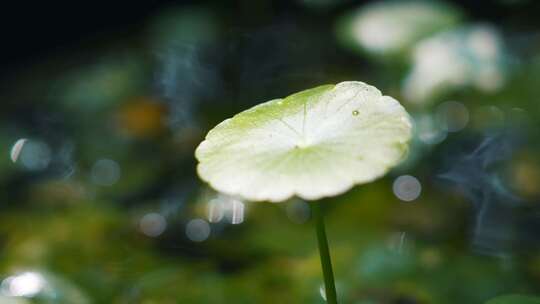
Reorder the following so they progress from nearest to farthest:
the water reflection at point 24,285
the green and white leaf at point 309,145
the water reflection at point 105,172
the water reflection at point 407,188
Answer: the green and white leaf at point 309,145 < the water reflection at point 24,285 < the water reflection at point 407,188 < the water reflection at point 105,172

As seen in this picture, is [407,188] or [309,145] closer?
[309,145]

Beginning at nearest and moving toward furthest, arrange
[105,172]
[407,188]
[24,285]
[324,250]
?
1. [324,250]
2. [24,285]
3. [407,188]
4. [105,172]

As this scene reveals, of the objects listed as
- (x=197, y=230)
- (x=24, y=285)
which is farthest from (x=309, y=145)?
(x=197, y=230)

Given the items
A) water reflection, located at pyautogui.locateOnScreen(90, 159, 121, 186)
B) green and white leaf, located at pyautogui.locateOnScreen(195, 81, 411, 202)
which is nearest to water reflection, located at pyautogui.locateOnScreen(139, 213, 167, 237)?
water reflection, located at pyautogui.locateOnScreen(90, 159, 121, 186)

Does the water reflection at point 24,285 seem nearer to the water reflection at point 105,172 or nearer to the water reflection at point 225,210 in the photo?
the water reflection at point 225,210

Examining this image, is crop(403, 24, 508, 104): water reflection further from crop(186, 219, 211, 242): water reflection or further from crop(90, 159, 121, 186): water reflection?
crop(90, 159, 121, 186): water reflection

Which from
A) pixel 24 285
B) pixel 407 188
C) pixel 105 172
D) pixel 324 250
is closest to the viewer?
pixel 324 250

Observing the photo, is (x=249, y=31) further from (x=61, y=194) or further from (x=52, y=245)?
(x=52, y=245)

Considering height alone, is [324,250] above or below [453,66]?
below

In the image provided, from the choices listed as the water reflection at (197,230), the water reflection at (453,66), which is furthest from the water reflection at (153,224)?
the water reflection at (453,66)

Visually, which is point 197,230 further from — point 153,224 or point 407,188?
point 407,188
